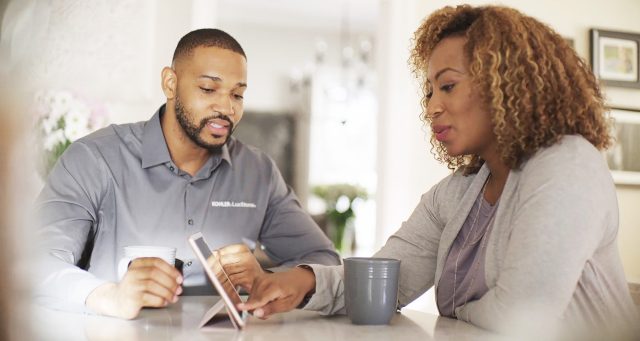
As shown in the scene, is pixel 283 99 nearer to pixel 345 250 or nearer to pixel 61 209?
pixel 345 250

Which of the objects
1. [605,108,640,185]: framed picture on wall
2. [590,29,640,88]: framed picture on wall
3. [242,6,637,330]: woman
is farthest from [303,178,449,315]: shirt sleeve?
[590,29,640,88]: framed picture on wall

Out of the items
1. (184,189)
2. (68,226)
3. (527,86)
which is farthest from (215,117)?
(527,86)

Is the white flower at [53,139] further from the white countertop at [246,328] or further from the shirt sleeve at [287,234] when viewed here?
the shirt sleeve at [287,234]

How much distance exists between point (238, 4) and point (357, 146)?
1.38m

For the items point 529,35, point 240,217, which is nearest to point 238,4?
point 240,217

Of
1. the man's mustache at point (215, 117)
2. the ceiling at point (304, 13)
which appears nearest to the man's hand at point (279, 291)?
the man's mustache at point (215, 117)

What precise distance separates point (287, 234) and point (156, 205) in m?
0.27

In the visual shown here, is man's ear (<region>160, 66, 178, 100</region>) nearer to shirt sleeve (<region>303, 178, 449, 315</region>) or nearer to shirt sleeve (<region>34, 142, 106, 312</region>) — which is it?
shirt sleeve (<region>34, 142, 106, 312</region>)

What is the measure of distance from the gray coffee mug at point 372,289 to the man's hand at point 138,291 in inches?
8.2

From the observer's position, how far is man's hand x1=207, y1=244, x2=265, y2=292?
3.09 ft

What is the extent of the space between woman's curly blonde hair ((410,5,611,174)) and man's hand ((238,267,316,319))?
298mm

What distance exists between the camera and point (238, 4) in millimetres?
4277

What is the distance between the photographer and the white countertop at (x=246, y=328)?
2.03 ft

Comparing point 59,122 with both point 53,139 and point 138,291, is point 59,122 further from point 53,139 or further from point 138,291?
point 138,291
